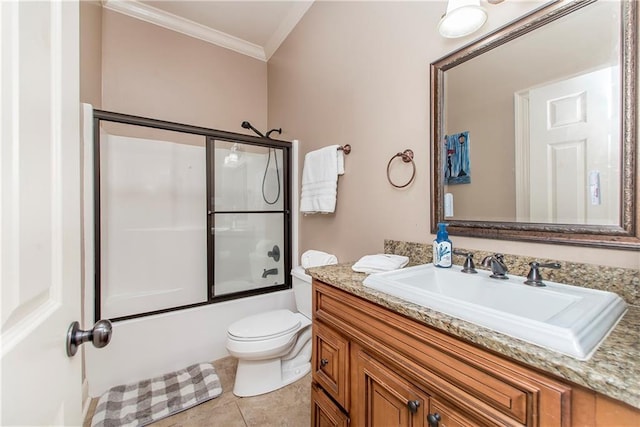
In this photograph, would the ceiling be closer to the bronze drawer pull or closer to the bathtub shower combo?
the bathtub shower combo

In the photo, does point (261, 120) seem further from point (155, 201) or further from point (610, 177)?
point (610, 177)

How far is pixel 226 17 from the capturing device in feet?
8.08

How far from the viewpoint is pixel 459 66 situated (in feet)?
4.03

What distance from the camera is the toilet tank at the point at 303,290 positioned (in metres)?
1.89

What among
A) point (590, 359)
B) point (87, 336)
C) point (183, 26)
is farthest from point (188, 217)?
point (590, 359)

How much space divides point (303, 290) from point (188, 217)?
1257mm

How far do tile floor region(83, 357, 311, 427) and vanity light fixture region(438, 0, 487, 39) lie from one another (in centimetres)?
200

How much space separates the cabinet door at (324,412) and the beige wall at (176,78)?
8.14 ft

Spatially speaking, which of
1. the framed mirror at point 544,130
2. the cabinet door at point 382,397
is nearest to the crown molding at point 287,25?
the framed mirror at point 544,130

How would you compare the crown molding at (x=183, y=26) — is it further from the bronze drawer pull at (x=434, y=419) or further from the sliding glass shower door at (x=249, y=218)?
the bronze drawer pull at (x=434, y=419)

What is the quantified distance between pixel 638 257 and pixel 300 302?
65.4 inches

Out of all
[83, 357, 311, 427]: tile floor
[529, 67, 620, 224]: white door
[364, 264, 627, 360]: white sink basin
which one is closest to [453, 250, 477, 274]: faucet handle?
[364, 264, 627, 360]: white sink basin

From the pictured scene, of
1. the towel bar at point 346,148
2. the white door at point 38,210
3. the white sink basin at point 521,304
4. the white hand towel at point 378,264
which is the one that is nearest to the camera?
the white door at point 38,210

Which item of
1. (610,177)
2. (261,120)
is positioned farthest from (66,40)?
(261,120)
